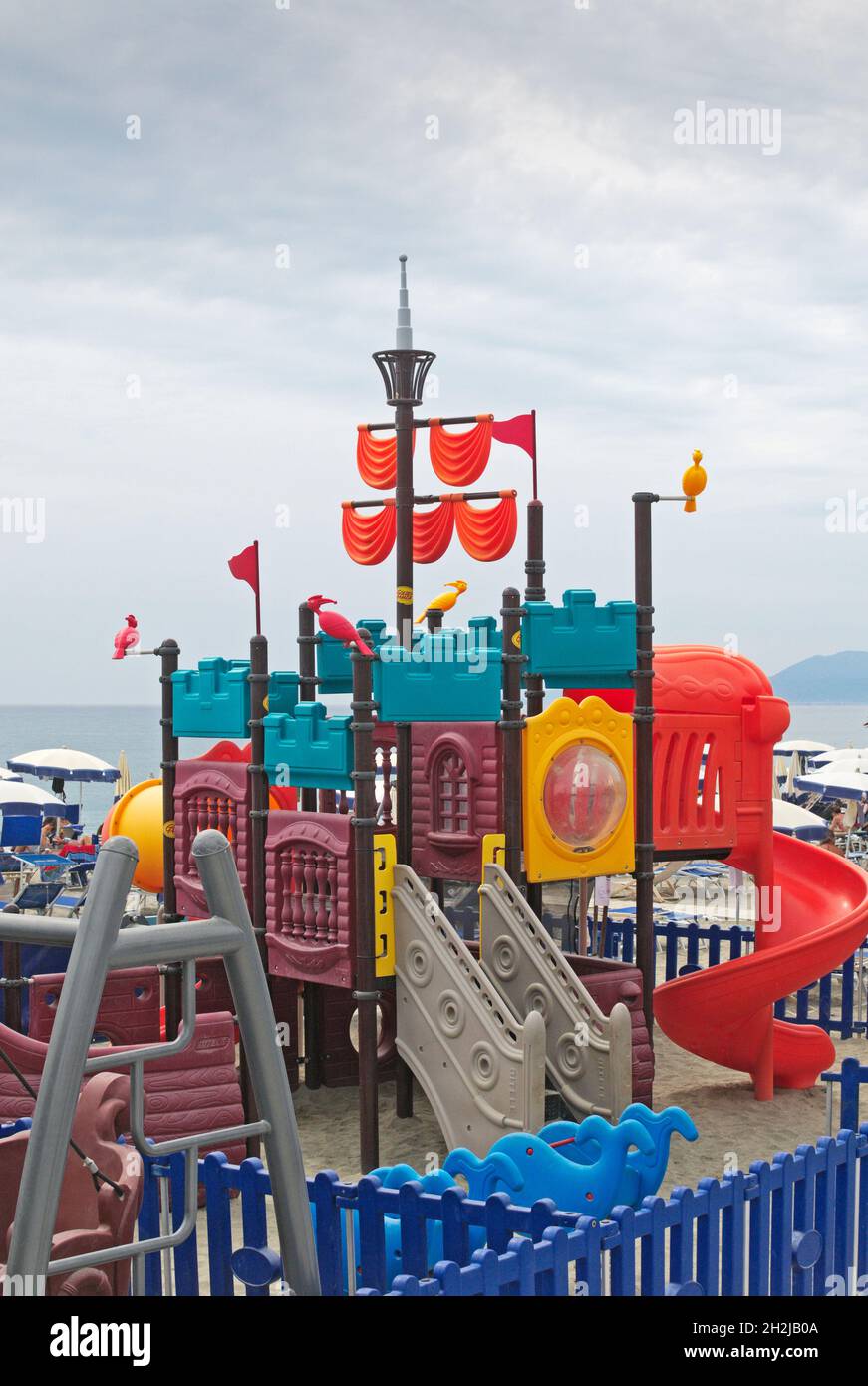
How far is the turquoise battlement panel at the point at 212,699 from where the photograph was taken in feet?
35.3

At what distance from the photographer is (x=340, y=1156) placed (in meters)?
10.1

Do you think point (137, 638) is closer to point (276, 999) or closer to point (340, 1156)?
point (276, 999)

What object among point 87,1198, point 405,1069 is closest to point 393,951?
point 405,1069

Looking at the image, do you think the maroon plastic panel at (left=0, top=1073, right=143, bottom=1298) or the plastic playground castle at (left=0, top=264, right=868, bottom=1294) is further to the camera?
the plastic playground castle at (left=0, top=264, right=868, bottom=1294)

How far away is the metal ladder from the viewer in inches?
132

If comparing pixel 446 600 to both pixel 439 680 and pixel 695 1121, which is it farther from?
pixel 695 1121

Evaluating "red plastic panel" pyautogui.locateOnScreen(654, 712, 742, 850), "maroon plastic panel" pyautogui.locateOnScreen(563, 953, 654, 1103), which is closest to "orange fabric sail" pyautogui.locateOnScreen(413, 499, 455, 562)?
"red plastic panel" pyautogui.locateOnScreen(654, 712, 742, 850)

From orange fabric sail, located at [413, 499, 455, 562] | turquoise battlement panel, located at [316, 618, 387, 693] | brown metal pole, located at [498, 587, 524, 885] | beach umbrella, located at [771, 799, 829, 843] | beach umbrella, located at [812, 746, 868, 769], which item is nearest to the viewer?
brown metal pole, located at [498, 587, 524, 885]

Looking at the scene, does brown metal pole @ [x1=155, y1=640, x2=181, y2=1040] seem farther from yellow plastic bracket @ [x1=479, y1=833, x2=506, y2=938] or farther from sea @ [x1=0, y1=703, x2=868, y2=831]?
sea @ [x1=0, y1=703, x2=868, y2=831]

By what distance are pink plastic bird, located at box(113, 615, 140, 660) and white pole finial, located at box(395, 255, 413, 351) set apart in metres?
2.94

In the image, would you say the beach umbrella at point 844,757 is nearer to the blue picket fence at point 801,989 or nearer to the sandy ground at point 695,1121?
the blue picket fence at point 801,989

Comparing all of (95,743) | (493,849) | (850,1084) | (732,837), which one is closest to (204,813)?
(493,849)

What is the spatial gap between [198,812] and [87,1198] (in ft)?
19.1

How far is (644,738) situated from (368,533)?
2562mm
